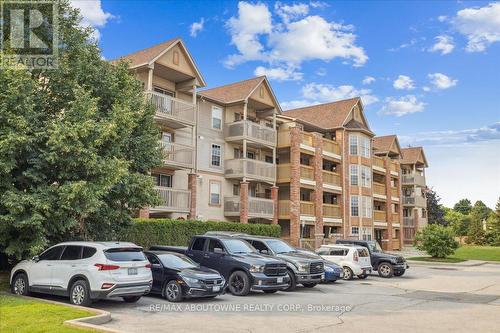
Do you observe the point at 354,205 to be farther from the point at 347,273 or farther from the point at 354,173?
the point at 347,273

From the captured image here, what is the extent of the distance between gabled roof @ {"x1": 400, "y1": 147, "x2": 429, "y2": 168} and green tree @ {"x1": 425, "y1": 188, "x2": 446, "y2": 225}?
7.33 m

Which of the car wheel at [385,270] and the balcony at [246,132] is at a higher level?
the balcony at [246,132]

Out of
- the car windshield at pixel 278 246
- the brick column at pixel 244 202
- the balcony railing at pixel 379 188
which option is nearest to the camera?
the car windshield at pixel 278 246

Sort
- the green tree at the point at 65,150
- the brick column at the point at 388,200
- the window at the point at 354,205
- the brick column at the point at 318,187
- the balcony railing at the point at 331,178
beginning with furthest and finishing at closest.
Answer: the brick column at the point at 388,200
the window at the point at 354,205
the balcony railing at the point at 331,178
the brick column at the point at 318,187
the green tree at the point at 65,150

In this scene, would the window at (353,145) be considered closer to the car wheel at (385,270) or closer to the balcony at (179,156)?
the balcony at (179,156)

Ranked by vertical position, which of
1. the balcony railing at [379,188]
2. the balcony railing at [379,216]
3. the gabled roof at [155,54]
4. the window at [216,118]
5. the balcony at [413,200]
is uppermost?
the gabled roof at [155,54]

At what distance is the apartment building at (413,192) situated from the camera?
62.6m

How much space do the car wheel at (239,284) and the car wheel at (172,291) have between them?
95.6 inches

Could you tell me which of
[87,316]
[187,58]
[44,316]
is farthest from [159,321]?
[187,58]

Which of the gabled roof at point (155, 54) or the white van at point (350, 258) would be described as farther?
the gabled roof at point (155, 54)

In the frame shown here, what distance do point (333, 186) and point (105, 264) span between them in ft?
106

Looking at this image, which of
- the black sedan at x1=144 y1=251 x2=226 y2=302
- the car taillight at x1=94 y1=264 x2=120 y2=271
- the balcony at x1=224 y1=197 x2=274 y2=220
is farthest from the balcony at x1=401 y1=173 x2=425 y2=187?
the car taillight at x1=94 y1=264 x2=120 y2=271

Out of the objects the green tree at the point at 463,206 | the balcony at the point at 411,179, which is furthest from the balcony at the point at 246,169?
Result: the green tree at the point at 463,206

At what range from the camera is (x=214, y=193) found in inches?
1339
